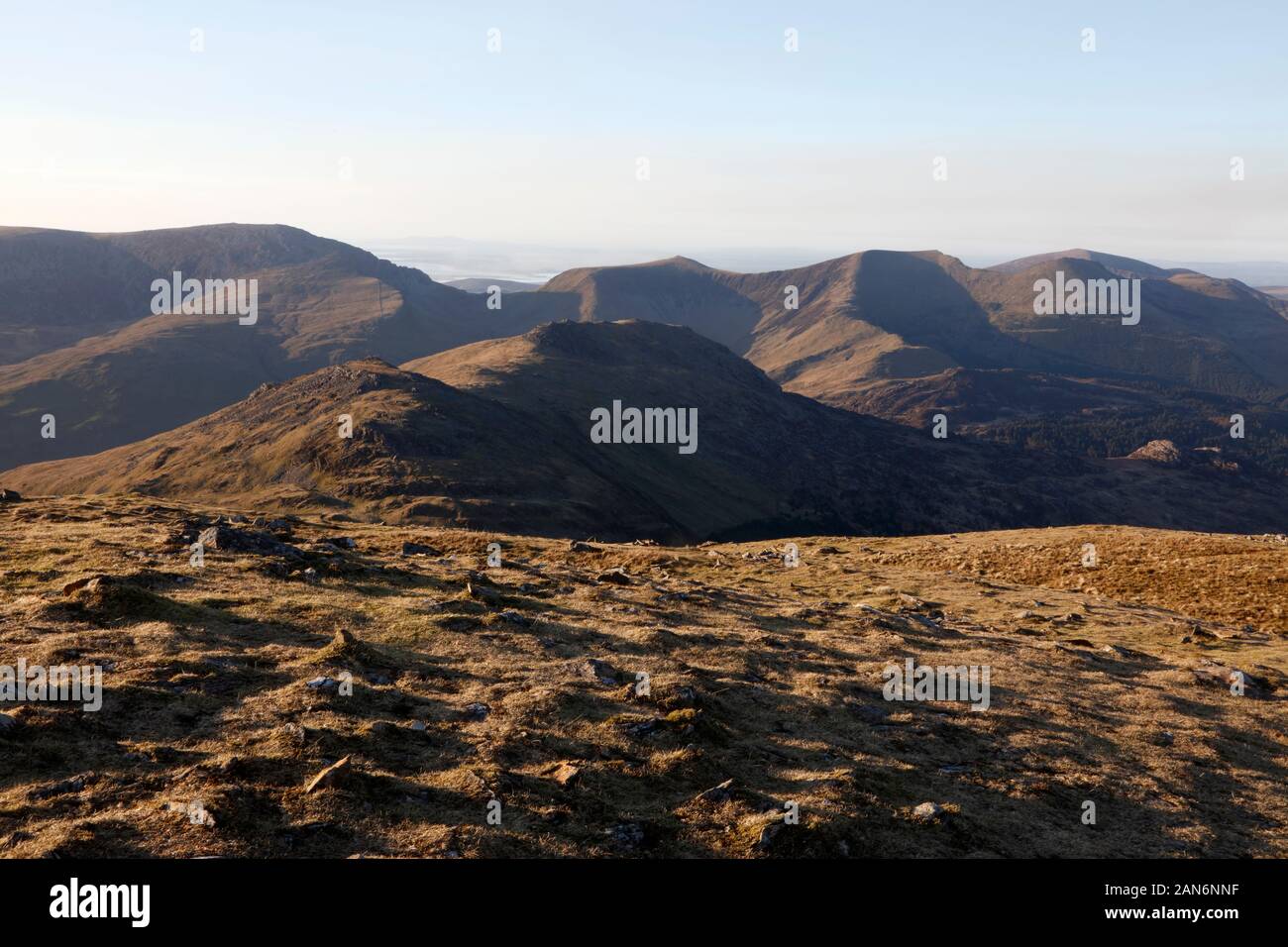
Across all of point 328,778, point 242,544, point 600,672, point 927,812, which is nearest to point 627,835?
point 328,778

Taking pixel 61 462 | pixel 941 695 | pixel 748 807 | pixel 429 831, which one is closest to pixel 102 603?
pixel 429 831

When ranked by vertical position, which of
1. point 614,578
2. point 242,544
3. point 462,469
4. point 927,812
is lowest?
point 927,812

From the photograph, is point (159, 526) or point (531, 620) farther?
point (159, 526)

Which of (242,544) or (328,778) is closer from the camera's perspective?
(328,778)

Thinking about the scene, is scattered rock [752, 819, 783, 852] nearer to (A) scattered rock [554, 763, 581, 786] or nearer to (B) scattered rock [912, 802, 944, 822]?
(B) scattered rock [912, 802, 944, 822]

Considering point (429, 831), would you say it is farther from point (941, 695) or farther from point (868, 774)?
point (941, 695)

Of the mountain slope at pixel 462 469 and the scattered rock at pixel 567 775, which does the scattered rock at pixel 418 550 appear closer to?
the scattered rock at pixel 567 775

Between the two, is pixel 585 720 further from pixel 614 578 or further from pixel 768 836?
pixel 614 578
